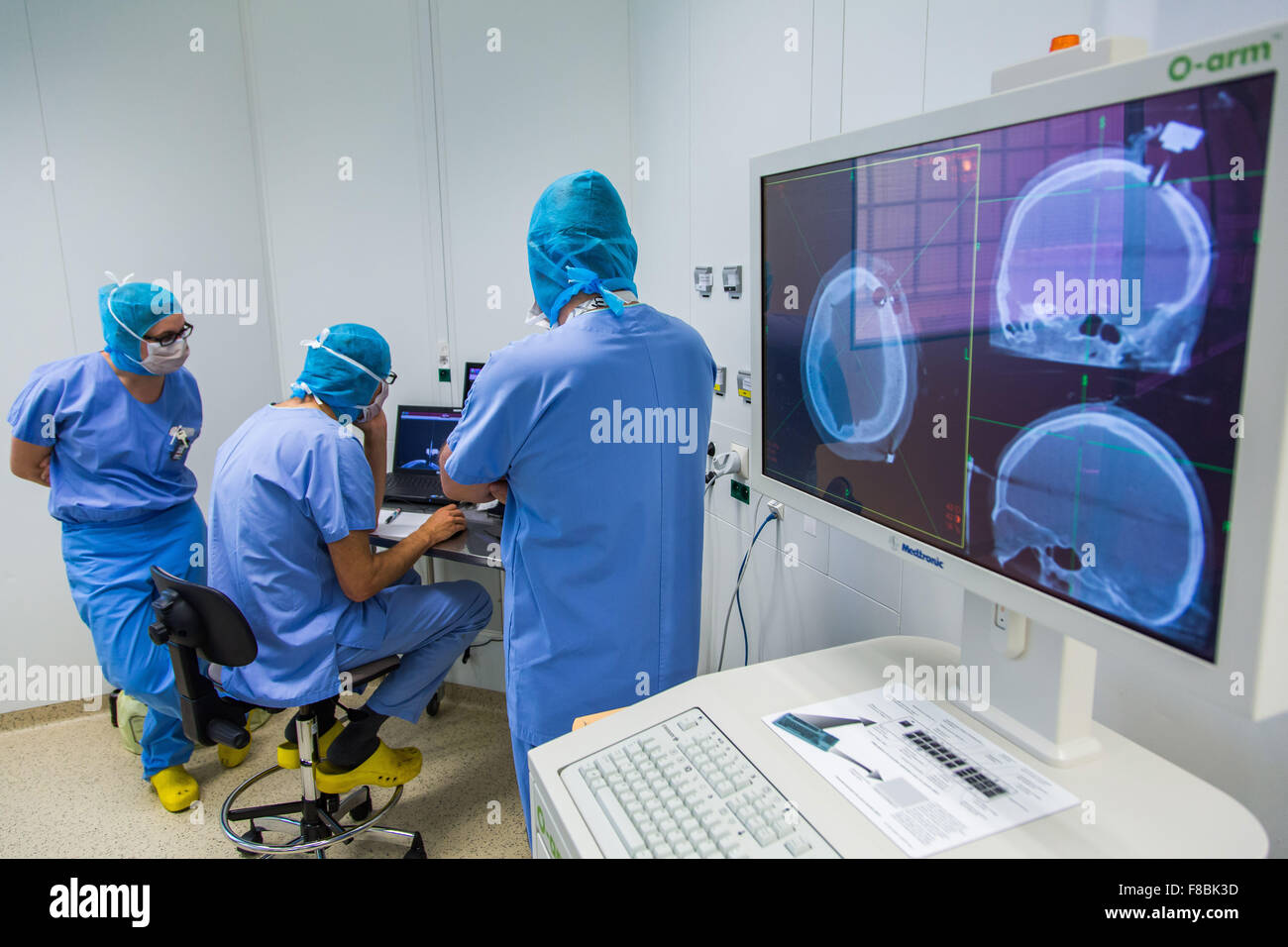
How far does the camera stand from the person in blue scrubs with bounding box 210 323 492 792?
183 centimetres

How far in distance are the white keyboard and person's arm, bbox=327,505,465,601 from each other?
45.0 inches

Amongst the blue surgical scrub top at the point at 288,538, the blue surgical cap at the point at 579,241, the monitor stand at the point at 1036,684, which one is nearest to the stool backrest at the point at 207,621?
the blue surgical scrub top at the point at 288,538

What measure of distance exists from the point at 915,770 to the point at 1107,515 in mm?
342

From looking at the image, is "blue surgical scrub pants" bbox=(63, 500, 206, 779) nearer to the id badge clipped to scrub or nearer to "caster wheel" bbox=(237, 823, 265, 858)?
the id badge clipped to scrub

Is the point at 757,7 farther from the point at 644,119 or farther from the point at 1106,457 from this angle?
the point at 1106,457

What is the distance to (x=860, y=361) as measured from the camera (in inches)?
40.9

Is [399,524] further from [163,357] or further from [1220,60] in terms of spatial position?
[1220,60]

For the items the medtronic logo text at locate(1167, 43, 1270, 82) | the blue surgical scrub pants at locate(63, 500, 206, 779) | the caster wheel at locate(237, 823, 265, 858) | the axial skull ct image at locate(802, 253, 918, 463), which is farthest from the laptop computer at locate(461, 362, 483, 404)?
the medtronic logo text at locate(1167, 43, 1270, 82)

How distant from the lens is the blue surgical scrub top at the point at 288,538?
182 cm

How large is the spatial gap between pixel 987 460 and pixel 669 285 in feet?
5.77

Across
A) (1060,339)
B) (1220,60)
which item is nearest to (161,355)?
(1060,339)

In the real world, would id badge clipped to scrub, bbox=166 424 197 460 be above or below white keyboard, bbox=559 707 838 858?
above
